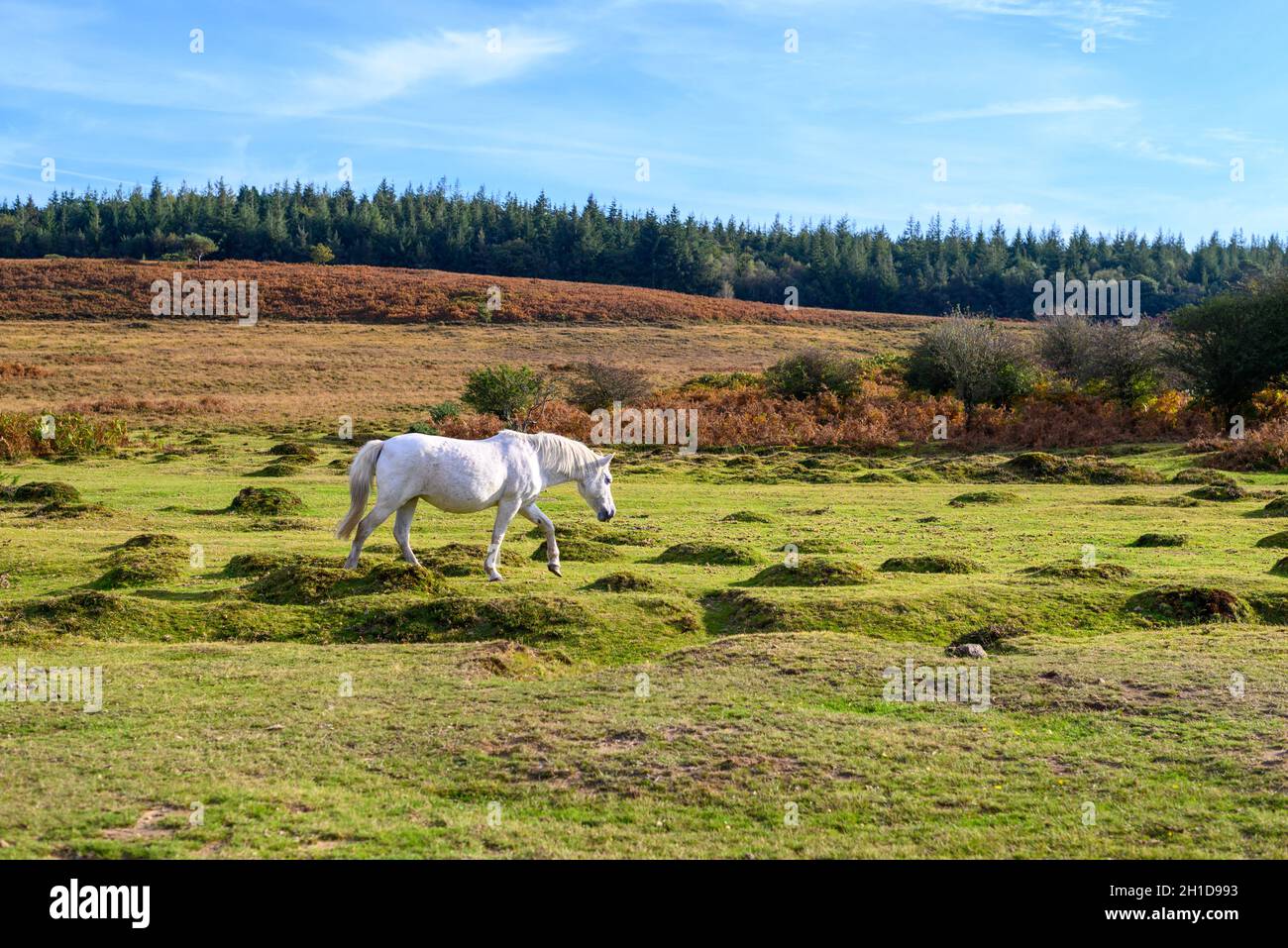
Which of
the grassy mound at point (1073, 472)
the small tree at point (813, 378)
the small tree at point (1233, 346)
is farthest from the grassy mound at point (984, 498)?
Answer: the small tree at point (813, 378)

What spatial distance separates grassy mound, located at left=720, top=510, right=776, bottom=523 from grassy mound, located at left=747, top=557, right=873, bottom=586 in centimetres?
704

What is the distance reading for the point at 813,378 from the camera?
49.0 m

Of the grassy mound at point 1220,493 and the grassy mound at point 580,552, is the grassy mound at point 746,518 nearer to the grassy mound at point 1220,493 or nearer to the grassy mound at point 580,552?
the grassy mound at point 580,552

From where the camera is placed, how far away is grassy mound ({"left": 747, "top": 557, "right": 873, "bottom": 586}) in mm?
16297

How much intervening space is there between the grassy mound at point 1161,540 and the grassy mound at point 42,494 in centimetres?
2166

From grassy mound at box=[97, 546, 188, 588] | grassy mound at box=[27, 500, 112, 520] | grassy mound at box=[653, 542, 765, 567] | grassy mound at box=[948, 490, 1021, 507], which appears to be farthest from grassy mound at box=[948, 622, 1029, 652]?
grassy mound at box=[27, 500, 112, 520]

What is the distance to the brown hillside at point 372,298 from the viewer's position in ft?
276

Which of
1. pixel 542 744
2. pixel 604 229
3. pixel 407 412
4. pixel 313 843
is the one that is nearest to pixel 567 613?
pixel 542 744

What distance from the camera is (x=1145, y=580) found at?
53.2ft

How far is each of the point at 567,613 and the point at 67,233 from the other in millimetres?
129611

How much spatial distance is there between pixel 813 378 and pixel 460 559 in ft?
110

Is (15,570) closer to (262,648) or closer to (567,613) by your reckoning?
(262,648)

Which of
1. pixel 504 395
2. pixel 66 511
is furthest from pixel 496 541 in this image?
pixel 504 395

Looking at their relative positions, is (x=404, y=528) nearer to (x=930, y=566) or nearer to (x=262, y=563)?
(x=262, y=563)
